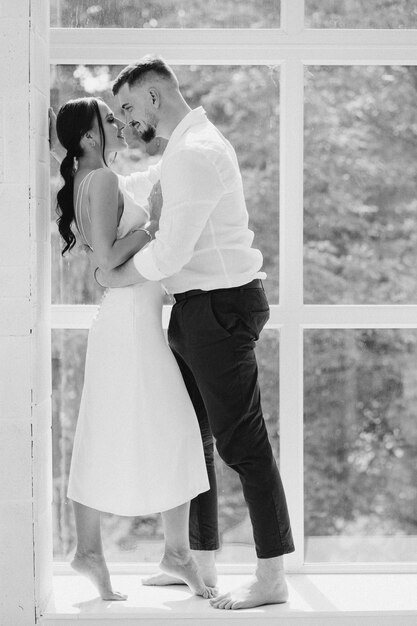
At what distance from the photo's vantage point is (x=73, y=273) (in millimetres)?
2930

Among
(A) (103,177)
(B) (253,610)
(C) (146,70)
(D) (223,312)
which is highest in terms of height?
(C) (146,70)

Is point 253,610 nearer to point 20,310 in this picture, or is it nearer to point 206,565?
point 206,565

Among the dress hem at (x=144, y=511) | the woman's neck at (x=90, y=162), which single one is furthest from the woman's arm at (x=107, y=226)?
the dress hem at (x=144, y=511)

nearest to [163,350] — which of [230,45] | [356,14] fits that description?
[230,45]

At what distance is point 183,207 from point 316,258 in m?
0.72

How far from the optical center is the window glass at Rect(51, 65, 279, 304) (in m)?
2.89

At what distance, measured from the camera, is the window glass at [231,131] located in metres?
2.89

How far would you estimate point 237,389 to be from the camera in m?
2.49

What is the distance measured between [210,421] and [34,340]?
1.81 feet

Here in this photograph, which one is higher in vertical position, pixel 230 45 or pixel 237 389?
pixel 230 45

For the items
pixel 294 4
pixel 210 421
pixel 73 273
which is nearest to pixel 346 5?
pixel 294 4

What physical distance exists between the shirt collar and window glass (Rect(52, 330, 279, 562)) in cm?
75

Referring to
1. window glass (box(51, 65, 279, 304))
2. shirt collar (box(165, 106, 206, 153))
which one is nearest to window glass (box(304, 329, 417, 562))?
window glass (box(51, 65, 279, 304))

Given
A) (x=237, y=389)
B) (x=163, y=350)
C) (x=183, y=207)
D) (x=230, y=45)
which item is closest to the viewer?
(x=183, y=207)
